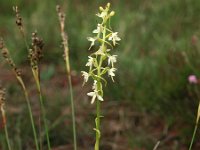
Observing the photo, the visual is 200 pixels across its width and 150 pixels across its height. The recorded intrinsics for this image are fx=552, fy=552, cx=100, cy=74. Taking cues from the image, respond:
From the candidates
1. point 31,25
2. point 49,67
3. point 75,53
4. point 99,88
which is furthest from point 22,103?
point 99,88

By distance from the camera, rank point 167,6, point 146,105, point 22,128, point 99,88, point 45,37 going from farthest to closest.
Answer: point 167,6
point 45,37
point 146,105
point 22,128
point 99,88

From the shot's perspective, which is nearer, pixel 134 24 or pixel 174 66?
pixel 174 66

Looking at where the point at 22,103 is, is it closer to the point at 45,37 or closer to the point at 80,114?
the point at 80,114

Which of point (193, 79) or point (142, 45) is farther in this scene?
point (142, 45)

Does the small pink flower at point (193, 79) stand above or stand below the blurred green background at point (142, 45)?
below

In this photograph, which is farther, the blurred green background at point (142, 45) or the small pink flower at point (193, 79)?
the blurred green background at point (142, 45)

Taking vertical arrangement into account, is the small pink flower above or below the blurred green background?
below

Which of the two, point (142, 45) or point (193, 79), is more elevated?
point (142, 45)

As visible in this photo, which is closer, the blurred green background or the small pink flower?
the small pink flower
